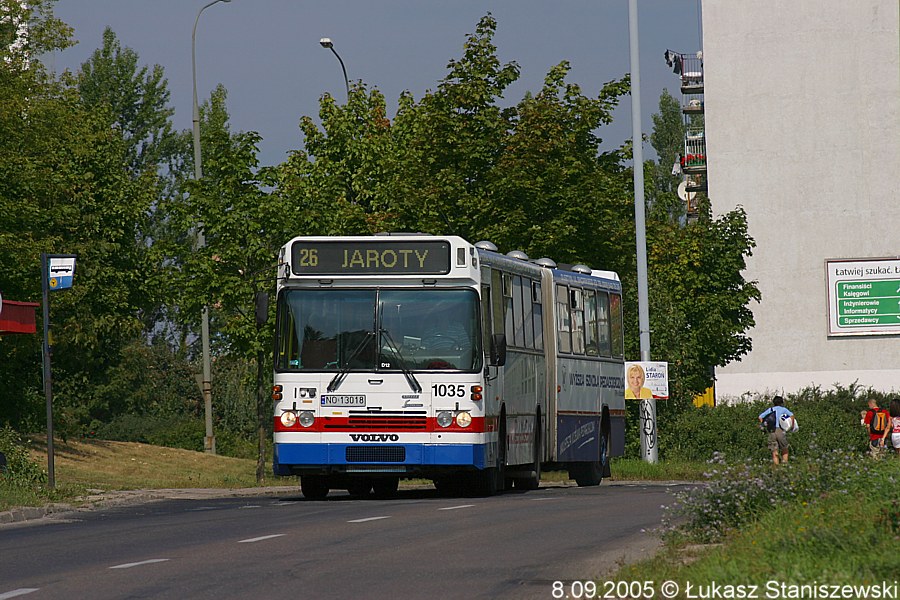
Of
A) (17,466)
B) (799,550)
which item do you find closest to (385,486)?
(17,466)

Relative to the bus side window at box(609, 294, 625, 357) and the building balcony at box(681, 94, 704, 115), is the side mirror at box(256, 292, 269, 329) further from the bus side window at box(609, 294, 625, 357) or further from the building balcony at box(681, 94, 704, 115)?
the building balcony at box(681, 94, 704, 115)

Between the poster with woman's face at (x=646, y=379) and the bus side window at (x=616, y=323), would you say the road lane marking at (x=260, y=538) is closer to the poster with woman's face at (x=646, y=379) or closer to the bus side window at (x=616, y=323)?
the bus side window at (x=616, y=323)

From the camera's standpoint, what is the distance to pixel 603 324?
1157 inches

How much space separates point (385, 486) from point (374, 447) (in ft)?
12.5

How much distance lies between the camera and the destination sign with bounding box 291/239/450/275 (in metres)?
21.8

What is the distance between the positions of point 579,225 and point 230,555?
79.6ft

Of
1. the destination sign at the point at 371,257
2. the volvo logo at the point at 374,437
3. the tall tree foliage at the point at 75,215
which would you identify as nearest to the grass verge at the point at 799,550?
the volvo logo at the point at 374,437

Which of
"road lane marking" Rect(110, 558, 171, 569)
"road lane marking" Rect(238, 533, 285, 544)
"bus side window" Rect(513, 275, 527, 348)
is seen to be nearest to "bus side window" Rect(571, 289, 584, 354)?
"bus side window" Rect(513, 275, 527, 348)

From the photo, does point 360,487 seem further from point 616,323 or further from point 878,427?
point 878,427

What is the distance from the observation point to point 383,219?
39469mm

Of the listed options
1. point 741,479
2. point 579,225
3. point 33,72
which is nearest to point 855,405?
point 579,225

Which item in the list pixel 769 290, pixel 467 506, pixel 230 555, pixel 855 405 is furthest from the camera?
pixel 769 290

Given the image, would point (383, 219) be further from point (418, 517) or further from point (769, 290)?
point (769, 290)

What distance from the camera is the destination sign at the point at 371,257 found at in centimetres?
2175
